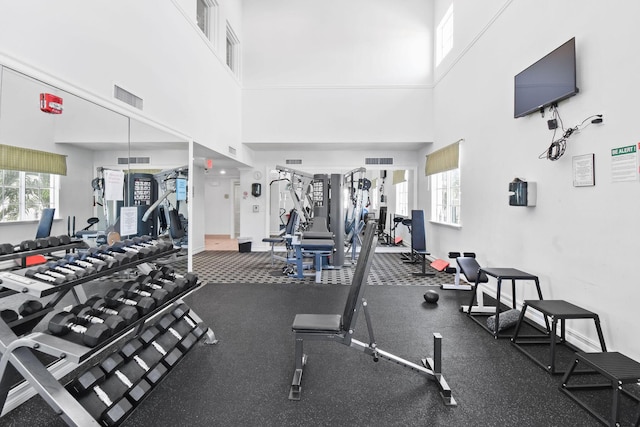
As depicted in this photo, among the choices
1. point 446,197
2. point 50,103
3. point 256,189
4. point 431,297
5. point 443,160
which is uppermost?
point 443,160

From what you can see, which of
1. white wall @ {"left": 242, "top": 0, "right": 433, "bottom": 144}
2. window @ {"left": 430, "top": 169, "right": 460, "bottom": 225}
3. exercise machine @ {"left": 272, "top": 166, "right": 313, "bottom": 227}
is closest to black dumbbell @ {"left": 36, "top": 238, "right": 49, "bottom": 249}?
exercise machine @ {"left": 272, "top": 166, "right": 313, "bottom": 227}

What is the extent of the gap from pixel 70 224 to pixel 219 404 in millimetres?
1856

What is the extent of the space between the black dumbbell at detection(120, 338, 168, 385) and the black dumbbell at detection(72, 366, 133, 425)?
230mm

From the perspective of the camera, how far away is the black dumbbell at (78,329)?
148cm

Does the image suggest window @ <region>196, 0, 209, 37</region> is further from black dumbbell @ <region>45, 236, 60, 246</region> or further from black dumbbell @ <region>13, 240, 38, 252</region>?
black dumbbell @ <region>13, 240, 38, 252</region>

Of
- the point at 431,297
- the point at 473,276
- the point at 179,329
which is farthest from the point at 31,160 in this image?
the point at 473,276

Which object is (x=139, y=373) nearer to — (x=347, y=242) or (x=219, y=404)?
(x=219, y=404)

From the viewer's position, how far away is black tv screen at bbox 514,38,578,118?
8.77ft

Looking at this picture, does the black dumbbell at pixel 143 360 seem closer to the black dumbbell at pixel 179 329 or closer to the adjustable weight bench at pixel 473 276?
the black dumbbell at pixel 179 329

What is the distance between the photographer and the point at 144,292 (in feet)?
7.15

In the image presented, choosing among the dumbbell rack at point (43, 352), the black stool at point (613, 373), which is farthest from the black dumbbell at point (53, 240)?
the black stool at point (613, 373)

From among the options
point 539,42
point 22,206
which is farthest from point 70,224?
point 539,42

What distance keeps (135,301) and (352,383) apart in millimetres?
1539

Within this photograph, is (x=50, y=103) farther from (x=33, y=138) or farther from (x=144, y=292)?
(x=144, y=292)
